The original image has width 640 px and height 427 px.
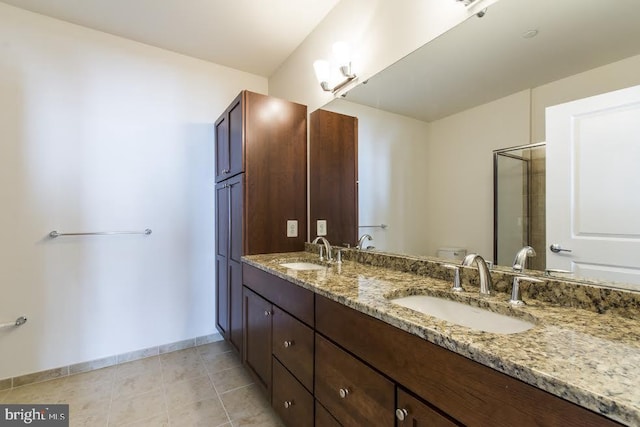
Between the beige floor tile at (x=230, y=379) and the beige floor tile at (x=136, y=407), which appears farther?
the beige floor tile at (x=230, y=379)

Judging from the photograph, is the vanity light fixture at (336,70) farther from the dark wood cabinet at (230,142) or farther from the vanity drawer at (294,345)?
the vanity drawer at (294,345)

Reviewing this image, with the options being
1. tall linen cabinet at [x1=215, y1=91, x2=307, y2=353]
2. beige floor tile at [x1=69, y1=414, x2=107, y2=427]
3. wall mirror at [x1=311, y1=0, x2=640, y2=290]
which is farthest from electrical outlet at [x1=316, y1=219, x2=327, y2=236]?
beige floor tile at [x1=69, y1=414, x2=107, y2=427]

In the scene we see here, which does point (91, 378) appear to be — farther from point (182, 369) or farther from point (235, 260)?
point (235, 260)

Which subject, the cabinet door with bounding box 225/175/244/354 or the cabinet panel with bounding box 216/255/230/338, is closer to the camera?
the cabinet door with bounding box 225/175/244/354

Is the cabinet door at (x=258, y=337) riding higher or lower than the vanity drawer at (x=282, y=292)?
lower

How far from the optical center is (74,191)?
2.04 m

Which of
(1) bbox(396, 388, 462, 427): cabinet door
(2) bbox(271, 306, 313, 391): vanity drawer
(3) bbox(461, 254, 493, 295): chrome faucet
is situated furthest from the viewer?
(2) bbox(271, 306, 313, 391): vanity drawer

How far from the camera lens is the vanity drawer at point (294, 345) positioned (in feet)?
3.81

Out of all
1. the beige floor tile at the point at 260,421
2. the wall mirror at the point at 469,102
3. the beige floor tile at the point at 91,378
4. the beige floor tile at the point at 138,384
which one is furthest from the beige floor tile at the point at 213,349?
the wall mirror at the point at 469,102

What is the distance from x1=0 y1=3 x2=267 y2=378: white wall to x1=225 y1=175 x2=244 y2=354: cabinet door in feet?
1.65

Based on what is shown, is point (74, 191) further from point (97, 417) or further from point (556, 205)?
point (556, 205)

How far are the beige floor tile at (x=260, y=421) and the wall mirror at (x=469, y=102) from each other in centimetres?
113

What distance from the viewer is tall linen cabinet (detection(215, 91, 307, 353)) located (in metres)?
1.96

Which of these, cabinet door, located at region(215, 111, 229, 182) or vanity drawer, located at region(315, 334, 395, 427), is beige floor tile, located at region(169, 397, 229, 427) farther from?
cabinet door, located at region(215, 111, 229, 182)
